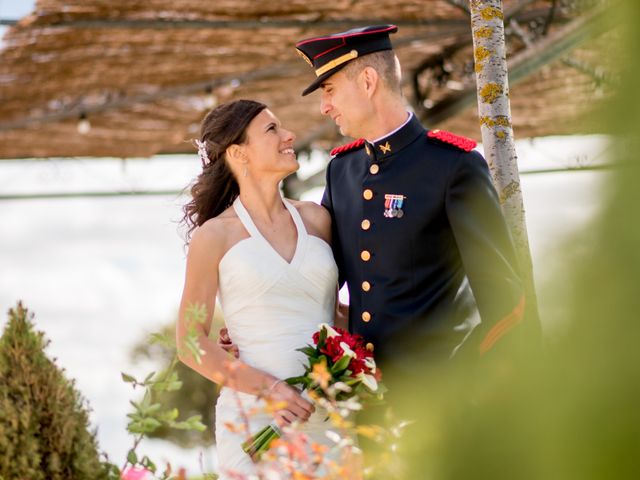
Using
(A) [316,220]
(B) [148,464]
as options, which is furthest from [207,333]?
(A) [316,220]

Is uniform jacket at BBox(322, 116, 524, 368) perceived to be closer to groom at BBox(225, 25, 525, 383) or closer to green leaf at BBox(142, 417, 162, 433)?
groom at BBox(225, 25, 525, 383)

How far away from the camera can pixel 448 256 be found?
9.47 feet

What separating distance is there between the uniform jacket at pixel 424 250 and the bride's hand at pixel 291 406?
290 mm

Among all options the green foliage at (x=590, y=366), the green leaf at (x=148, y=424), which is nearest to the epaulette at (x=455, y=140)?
the green leaf at (x=148, y=424)

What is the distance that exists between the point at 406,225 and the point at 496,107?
864mm

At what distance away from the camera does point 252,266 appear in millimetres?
3219

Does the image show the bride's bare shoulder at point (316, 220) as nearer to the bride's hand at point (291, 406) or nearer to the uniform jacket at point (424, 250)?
the uniform jacket at point (424, 250)

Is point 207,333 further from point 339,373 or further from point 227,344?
point 339,373

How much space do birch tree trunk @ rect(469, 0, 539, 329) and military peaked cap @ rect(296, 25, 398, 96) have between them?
1.72ft

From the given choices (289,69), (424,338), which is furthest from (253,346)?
(289,69)

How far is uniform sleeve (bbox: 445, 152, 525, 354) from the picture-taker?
259 cm

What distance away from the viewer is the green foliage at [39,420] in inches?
132

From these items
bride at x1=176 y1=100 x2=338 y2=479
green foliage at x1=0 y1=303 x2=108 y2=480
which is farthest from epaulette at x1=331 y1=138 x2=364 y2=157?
green foliage at x1=0 y1=303 x2=108 y2=480

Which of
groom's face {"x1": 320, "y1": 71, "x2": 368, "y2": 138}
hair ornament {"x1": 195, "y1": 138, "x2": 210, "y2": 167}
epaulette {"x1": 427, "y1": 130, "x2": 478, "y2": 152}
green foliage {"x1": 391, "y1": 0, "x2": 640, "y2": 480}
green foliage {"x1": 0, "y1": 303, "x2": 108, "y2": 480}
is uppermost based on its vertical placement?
green foliage {"x1": 391, "y1": 0, "x2": 640, "y2": 480}
